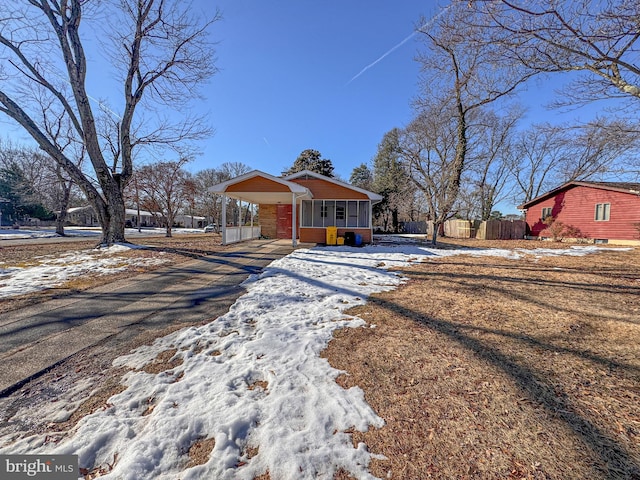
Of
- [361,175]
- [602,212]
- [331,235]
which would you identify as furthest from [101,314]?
[361,175]

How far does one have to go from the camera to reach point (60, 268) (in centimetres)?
661

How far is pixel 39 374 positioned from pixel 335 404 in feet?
8.98

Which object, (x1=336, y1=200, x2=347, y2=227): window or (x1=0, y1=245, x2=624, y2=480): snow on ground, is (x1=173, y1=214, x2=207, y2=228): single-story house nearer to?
(x1=336, y1=200, x2=347, y2=227): window

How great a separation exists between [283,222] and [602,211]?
20.7m

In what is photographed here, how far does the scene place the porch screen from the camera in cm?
1455

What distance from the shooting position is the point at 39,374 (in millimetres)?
2393

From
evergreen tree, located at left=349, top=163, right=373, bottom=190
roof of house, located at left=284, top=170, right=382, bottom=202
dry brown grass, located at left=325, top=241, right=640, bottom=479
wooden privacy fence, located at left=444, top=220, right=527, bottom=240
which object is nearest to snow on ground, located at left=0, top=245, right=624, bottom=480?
dry brown grass, located at left=325, top=241, right=640, bottom=479

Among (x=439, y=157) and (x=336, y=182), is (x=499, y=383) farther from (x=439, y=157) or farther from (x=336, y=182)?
(x=439, y=157)

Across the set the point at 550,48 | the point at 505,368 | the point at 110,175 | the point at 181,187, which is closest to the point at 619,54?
the point at 550,48

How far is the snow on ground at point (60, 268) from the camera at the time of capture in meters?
5.07

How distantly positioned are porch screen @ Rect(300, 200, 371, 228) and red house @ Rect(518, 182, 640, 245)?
46.7ft

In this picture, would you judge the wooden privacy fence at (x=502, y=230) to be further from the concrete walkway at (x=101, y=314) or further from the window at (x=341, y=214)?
the concrete walkway at (x=101, y=314)

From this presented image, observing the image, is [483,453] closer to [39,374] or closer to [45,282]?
[39,374]

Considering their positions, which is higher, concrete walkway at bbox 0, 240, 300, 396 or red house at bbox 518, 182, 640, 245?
red house at bbox 518, 182, 640, 245
